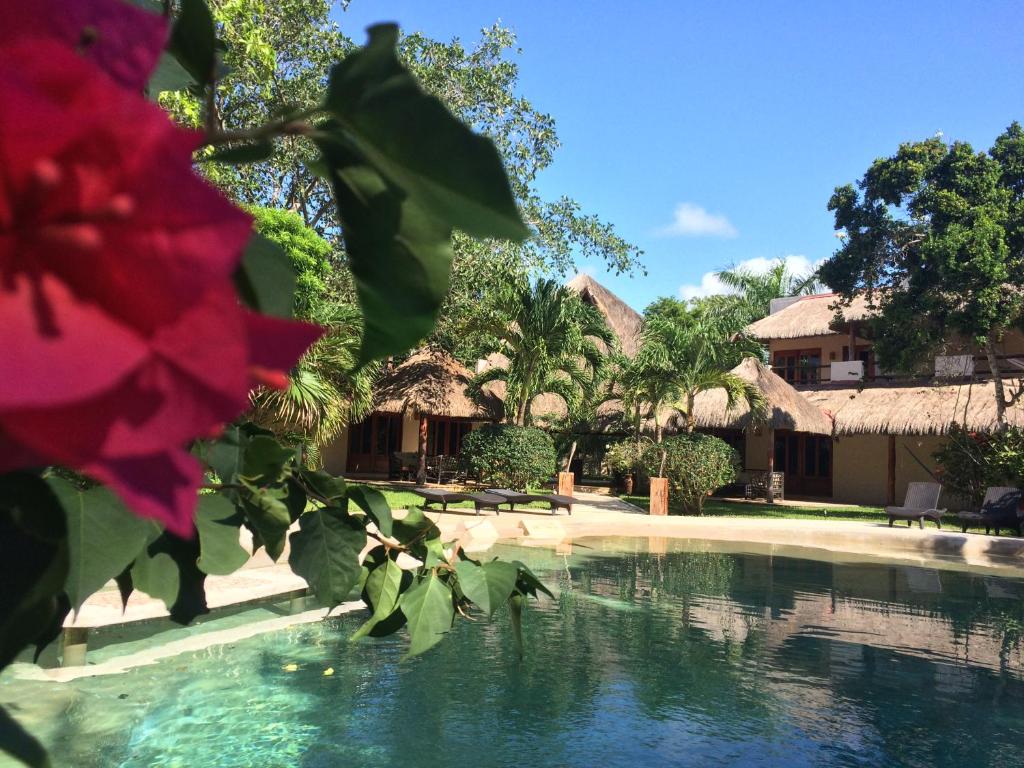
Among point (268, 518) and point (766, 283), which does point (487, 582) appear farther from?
point (766, 283)

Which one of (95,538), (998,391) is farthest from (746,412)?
(95,538)

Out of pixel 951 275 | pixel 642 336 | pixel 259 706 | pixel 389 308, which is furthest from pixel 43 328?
pixel 951 275

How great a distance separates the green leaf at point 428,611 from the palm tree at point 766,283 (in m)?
34.5

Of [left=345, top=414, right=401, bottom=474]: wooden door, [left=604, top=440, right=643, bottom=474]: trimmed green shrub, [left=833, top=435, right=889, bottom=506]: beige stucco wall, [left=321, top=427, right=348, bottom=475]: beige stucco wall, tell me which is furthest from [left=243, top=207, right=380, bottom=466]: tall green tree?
[left=833, top=435, right=889, bottom=506]: beige stucco wall

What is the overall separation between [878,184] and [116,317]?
74.9 ft

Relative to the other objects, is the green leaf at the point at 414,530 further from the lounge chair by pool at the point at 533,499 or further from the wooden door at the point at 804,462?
the wooden door at the point at 804,462

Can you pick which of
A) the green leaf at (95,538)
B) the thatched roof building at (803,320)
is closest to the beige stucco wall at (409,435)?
the thatched roof building at (803,320)

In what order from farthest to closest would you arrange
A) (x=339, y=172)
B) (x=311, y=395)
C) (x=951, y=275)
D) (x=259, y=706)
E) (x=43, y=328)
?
1. (x=951, y=275)
2. (x=311, y=395)
3. (x=259, y=706)
4. (x=339, y=172)
5. (x=43, y=328)

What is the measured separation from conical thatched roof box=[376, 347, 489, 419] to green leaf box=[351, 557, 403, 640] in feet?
67.7

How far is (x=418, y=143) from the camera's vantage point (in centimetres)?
36

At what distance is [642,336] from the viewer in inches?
717

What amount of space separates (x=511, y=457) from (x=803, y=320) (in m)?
14.4

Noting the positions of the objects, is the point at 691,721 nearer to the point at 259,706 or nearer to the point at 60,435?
the point at 259,706

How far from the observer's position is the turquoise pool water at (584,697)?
3.93 meters
